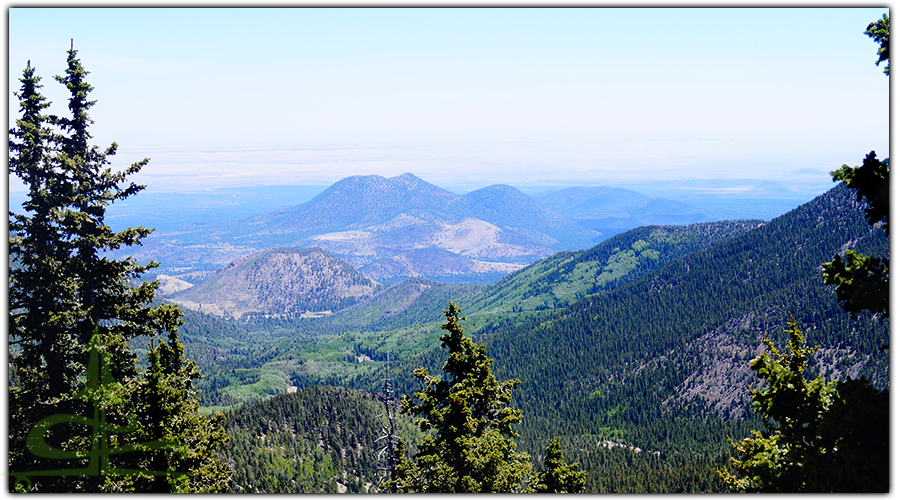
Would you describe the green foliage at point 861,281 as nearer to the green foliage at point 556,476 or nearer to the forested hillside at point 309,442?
the green foliage at point 556,476

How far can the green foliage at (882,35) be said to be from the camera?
13.7m

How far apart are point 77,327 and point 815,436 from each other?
24436 mm

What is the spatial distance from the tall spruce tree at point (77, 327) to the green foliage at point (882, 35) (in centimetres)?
2292

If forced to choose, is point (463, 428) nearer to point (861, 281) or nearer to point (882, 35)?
point (861, 281)

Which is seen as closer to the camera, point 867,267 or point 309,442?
point 867,267

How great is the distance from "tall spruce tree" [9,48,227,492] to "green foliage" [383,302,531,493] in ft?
26.7

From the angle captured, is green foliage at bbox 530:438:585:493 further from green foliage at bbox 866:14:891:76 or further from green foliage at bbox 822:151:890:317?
green foliage at bbox 866:14:891:76

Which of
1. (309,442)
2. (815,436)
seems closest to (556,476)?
(815,436)

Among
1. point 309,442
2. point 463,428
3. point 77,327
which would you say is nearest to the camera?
point 77,327

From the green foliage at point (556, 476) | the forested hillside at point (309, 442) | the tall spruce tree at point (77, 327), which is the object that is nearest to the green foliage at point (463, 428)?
the green foliage at point (556, 476)

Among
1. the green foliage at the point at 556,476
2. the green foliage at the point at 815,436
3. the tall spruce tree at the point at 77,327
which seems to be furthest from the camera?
the green foliage at the point at 556,476

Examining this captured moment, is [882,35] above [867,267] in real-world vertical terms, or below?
above

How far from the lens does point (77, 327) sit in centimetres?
2077

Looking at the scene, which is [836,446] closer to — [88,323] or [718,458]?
[88,323]
